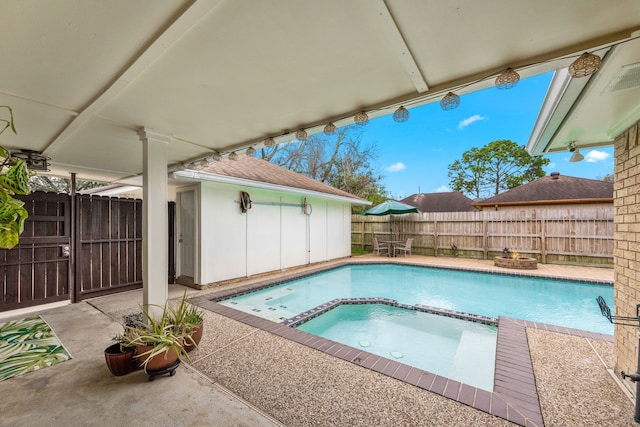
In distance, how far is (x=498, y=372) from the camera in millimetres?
2803

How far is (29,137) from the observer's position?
3566mm

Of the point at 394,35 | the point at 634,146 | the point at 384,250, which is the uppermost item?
the point at 394,35

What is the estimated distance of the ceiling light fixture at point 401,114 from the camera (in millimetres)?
2450

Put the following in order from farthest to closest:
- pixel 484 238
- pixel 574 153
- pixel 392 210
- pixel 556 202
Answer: pixel 556 202
pixel 392 210
pixel 484 238
pixel 574 153

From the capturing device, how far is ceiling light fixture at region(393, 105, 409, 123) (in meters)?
2.45

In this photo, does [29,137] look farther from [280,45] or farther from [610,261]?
[610,261]

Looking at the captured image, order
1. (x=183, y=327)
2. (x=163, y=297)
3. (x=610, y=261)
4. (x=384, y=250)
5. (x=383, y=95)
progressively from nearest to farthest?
(x=383, y=95)
(x=183, y=327)
(x=163, y=297)
(x=610, y=261)
(x=384, y=250)

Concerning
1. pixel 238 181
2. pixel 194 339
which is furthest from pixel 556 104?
pixel 238 181

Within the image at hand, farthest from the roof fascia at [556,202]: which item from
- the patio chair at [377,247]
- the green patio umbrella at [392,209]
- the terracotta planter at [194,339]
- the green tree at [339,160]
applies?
the terracotta planter at [194,339]

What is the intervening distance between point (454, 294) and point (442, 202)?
51.2 feet

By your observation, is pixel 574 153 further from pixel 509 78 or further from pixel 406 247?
pixel 406 247

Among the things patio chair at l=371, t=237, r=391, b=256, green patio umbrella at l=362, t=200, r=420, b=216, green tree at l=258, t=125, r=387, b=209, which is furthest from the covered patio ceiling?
green tree at l=258, t=125, r=387, b=209

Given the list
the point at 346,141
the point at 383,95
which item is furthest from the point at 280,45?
the point at 346,141

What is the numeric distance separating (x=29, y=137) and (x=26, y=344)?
2772 millimetres
